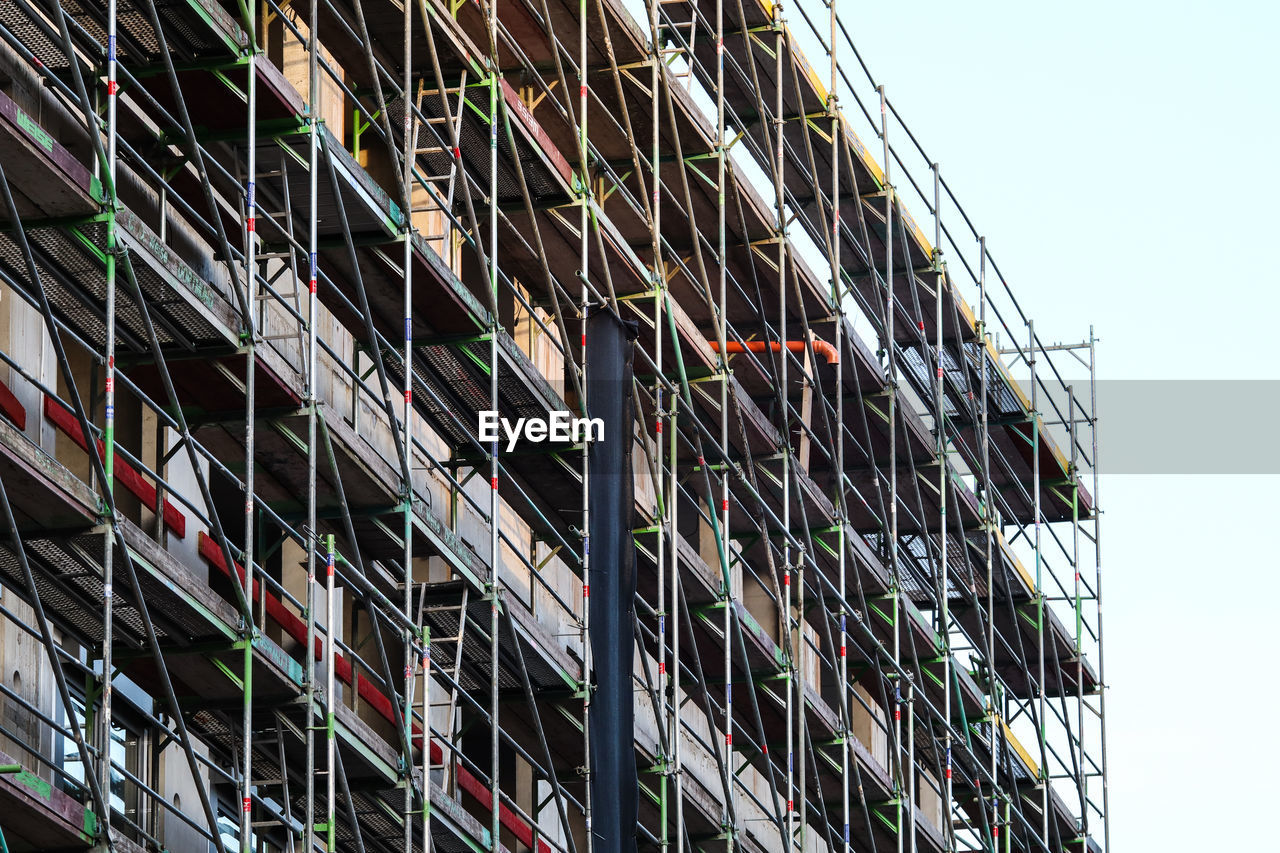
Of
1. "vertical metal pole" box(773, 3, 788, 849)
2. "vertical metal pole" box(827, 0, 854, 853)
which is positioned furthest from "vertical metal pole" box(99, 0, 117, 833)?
"vertical metal pole" box(827, 0, 854, 853)

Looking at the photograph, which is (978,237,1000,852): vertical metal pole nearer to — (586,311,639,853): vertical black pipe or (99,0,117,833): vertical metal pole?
(586,311,639,853): vertical black pipe

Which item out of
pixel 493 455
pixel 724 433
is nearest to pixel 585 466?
pixel 493 455

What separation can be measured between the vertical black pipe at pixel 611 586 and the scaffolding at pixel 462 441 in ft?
0.21

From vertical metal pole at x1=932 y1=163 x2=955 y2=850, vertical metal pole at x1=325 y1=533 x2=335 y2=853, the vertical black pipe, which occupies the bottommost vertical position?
vertical metal pole at x1=325 y1=533 x2=335 y2=853

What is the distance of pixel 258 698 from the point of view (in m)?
18.5

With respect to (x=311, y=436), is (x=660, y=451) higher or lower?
higher

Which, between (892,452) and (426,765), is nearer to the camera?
(426,765)

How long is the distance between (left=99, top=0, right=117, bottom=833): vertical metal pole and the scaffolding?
0.04 m

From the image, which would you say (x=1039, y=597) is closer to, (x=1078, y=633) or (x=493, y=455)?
(x=1078, y=633)

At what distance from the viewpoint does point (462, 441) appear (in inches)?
901

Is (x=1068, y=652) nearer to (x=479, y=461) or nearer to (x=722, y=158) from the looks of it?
(x=722, y=158)

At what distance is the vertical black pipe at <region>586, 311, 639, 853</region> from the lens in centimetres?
2300

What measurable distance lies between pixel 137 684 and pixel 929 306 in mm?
20343

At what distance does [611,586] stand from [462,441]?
2.13m
